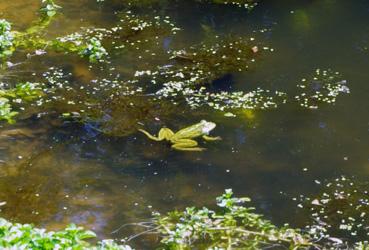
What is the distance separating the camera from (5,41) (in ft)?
15.1

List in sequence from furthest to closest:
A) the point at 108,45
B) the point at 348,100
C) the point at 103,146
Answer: the point at 108,45 → the point at 348,100 → the point at 103,146

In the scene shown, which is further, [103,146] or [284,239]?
[103,146]

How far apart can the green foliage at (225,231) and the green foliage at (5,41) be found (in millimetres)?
2165

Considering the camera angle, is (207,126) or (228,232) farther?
(207,126)

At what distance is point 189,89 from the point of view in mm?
4270

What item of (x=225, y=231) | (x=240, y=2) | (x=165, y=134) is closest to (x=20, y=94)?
(x=165, y=134)

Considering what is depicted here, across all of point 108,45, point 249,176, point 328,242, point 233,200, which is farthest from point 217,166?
point 108,45

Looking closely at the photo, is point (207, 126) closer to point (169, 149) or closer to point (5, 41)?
point (169, 149)

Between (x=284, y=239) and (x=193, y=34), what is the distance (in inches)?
102

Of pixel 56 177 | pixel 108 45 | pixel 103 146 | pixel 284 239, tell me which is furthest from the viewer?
pixel 108 45

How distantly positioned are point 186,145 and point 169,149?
0.34ft

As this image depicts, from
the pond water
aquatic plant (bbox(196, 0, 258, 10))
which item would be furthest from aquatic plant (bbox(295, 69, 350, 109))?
aquatic plant (bbox(196, 0, 258, 10))

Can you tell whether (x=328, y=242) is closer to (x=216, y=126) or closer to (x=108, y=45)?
(x=216, y=126)

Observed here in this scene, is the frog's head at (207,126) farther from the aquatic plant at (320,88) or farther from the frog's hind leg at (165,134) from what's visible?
the aquatic plant at (320,88)
